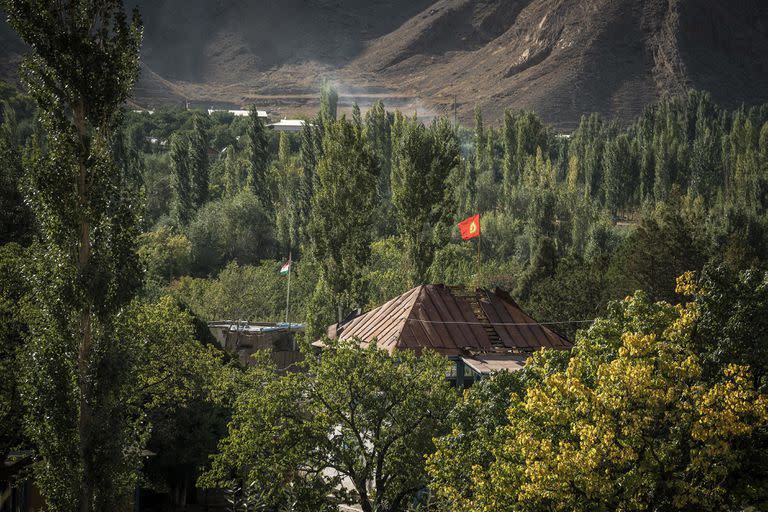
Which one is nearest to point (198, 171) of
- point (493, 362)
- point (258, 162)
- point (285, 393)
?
point (258, 162)

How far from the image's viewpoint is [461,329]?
129 feet

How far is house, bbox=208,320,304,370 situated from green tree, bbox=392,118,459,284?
Answer: 7.25 metres

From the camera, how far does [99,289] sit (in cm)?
2330

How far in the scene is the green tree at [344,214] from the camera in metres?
54.4

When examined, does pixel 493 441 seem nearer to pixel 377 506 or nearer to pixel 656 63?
pixel 377 506

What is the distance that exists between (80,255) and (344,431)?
716 cm

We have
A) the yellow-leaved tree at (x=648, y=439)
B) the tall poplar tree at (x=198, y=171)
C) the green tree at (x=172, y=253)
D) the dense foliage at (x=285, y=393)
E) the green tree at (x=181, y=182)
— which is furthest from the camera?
the tall poplar tree at (x=198, y=171)

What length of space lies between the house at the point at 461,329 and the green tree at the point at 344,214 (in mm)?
12179

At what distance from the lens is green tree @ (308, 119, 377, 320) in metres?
54.4

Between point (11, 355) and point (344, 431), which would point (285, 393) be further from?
point (11, 355)

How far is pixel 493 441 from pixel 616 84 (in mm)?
163024

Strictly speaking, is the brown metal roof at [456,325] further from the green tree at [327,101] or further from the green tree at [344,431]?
the green tree at [327,101]

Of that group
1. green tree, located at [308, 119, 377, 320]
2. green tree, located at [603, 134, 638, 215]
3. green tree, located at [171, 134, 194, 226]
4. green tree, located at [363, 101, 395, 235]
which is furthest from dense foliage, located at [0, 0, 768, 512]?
green tree, located at [603, 134, 638, 215]

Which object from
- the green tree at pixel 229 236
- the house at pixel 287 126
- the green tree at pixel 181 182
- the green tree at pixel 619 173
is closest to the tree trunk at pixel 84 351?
the green tree at pixel 229 236
